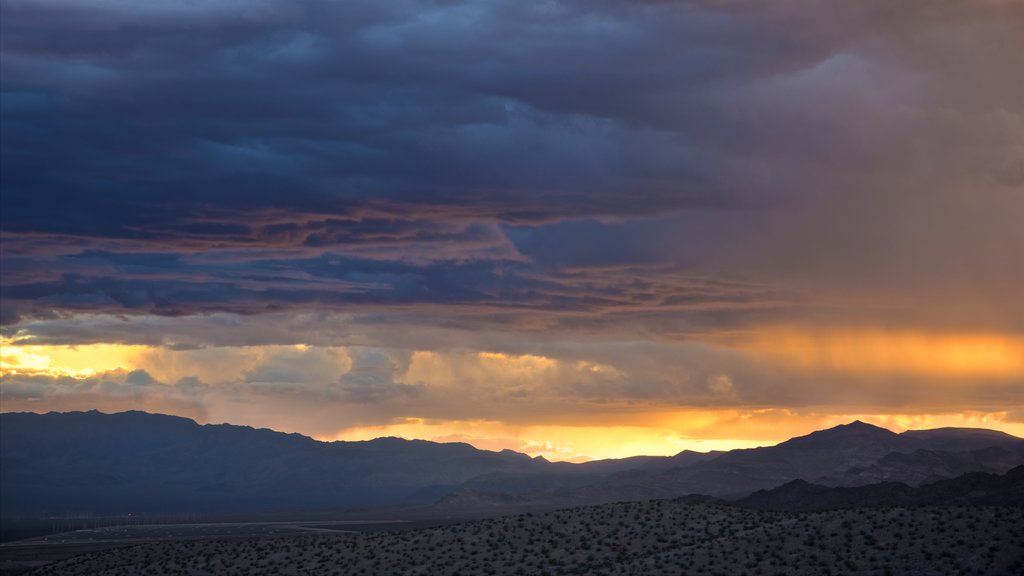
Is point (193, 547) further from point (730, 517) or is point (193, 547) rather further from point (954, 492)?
point (954, 492)

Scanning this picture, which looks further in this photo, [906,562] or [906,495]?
[906,495]

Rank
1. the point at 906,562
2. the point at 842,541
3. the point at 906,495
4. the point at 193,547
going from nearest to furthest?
the point at 906,562
the point at 842,541
the point at 193,547
the point at 906,495

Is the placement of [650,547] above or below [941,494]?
below

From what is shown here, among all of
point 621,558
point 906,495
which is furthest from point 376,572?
point 906,495

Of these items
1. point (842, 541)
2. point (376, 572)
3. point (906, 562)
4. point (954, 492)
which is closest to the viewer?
point (906, 562)

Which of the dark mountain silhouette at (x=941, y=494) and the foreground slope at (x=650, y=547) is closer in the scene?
the foreground slope at (x=650, y=547)

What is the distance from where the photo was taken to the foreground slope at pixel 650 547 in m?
73.7

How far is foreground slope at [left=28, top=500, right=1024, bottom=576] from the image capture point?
7369cm

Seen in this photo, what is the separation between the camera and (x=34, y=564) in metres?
174

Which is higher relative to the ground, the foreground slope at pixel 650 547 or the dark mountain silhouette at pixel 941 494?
the dark mountain silhouette at pixel 941 494

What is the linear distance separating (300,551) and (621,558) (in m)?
34.7

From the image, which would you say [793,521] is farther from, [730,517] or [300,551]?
[300,551]

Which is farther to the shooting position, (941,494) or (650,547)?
(941,494)

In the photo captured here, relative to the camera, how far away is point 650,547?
8806 centimetres
